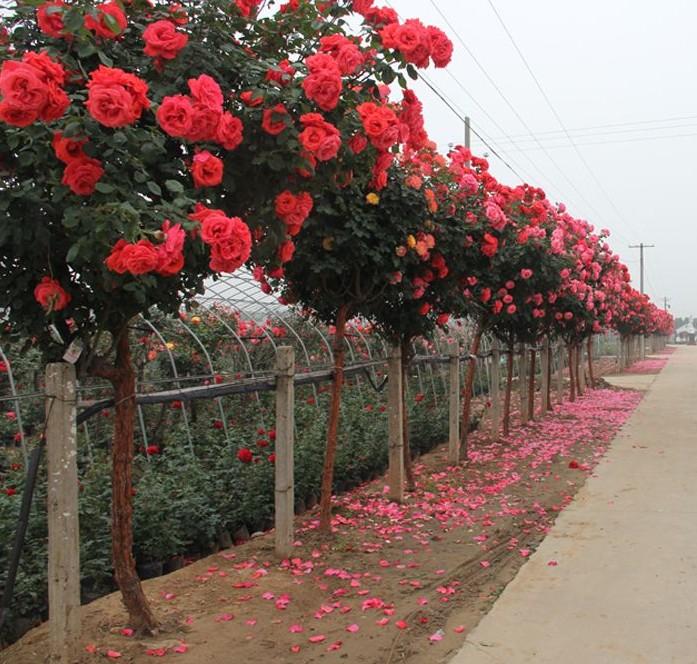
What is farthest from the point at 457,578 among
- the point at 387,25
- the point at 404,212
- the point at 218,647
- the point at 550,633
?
the point at 387,25

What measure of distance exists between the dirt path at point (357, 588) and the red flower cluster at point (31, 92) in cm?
246

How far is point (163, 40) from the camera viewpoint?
2885 mm

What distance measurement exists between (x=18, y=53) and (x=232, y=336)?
18.8 feet

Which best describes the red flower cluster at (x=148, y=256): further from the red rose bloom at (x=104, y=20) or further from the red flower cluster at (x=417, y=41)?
the red flower cluster at (x=417, y=41)

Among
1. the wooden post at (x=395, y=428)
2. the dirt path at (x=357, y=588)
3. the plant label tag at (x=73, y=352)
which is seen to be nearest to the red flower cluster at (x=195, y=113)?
the plant label tag at (x=73, y=352)

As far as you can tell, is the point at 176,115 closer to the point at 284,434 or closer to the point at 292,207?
the point at 292,207

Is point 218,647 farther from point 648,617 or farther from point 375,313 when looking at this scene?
point 375,313

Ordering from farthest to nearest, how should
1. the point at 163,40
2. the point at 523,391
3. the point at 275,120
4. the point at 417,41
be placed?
the point at 523,391 < the point at 417,41 < the point at 275,120 < the point at 163,40

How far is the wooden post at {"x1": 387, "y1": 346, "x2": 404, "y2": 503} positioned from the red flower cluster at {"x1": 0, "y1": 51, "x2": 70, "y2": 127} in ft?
15.8

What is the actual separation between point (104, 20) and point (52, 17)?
212 millimetres

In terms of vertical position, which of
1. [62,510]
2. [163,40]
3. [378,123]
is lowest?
[62,510]

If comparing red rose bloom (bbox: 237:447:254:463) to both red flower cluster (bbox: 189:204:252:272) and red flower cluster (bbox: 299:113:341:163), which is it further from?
red flower cluster (bbox: 189:204:252:272)

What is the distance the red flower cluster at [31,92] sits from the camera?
2.39m

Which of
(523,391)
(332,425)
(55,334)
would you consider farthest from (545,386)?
(55,334)
